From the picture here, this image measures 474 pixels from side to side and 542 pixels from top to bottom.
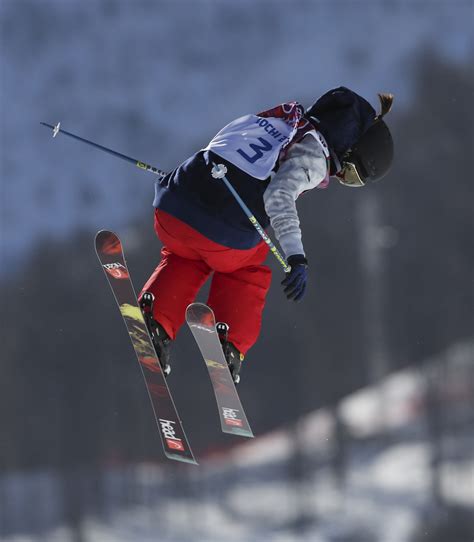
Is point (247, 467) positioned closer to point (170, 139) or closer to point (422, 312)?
point (422, 312)

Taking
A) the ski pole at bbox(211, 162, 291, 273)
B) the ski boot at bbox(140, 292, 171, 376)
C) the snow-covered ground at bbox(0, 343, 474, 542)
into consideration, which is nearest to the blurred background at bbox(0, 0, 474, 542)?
the snow-covered ground at bbox(0, 343, 474, 542)

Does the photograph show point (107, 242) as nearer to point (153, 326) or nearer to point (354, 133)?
point (153, 326)

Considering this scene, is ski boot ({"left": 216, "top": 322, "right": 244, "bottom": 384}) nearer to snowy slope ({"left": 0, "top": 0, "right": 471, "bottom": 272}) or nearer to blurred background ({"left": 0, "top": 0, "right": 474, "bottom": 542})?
blurred background ({"left": 0, "top": 0, "right": 474, "bottom": 542})

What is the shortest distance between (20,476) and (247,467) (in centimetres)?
1046

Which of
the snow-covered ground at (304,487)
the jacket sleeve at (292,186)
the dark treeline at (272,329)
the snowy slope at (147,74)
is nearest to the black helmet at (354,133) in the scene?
the jacket sleeve at (292,186)

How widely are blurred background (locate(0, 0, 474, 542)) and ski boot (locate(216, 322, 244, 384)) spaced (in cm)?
2963

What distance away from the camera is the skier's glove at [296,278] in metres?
6.03

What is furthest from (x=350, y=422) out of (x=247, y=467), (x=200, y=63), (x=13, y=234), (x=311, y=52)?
(x=200, y=63)

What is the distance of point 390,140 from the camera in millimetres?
6582

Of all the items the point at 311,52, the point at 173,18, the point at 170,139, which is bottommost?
the point at 170,139

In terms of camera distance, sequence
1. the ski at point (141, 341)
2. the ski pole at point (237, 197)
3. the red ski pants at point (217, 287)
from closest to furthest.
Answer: the ski pole at point (237, 197) → the red ski pants at point (217, 287) → the ski at point (141, 341)

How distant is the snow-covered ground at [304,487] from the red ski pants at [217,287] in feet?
104

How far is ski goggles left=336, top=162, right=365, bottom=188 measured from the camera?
6574 mm

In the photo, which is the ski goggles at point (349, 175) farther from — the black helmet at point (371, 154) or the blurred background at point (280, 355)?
the blurred background at point (280, 355)
